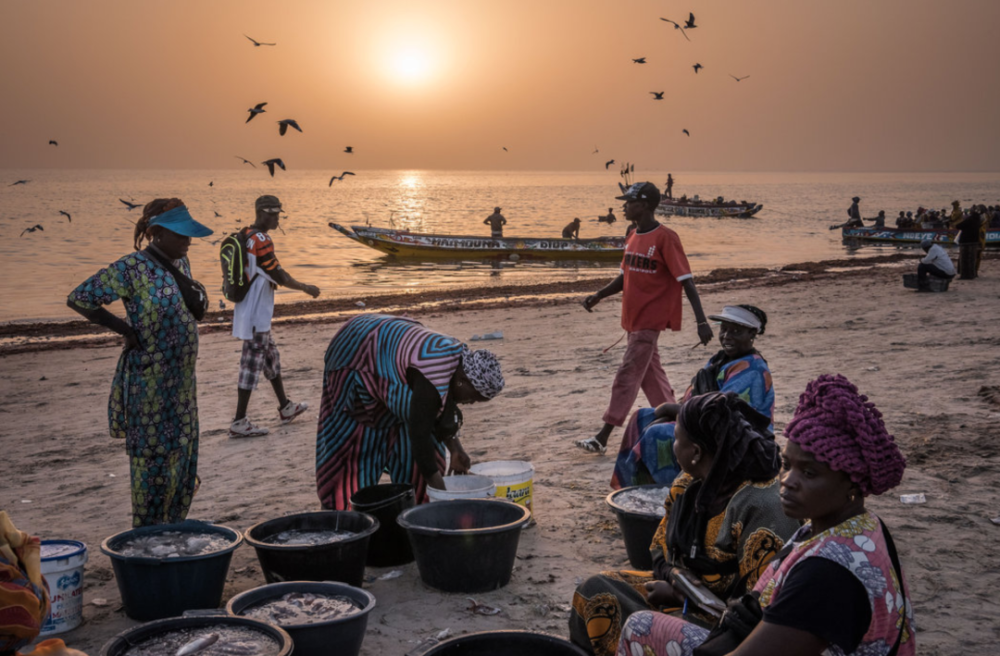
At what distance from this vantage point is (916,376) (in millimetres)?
7617

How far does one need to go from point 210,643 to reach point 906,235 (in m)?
31.4

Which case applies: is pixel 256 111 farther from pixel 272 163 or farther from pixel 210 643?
pixel 210 643

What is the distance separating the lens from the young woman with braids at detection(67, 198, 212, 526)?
400cm

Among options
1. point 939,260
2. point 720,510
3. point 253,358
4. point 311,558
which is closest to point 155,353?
point 311,558

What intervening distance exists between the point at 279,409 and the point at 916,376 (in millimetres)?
5730

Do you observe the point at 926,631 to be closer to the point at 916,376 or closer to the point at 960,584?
the point at 960,584

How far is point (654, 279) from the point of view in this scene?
19.0 feet

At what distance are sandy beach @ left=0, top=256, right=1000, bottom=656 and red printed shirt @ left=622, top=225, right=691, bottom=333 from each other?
41.3 inches

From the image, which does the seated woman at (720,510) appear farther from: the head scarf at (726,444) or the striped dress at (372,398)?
the striped dress at (372,398)

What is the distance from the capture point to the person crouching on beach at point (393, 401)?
395 centimetres

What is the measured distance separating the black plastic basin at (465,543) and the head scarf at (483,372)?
22.8 inches

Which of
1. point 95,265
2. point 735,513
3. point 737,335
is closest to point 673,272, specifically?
point 737,335

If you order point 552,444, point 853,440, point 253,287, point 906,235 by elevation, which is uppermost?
point 906,235

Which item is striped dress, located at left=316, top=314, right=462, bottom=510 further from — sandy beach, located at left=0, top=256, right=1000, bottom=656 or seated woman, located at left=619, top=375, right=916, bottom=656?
seated woman, located at left=619, top=375, right=916, bottom=656
